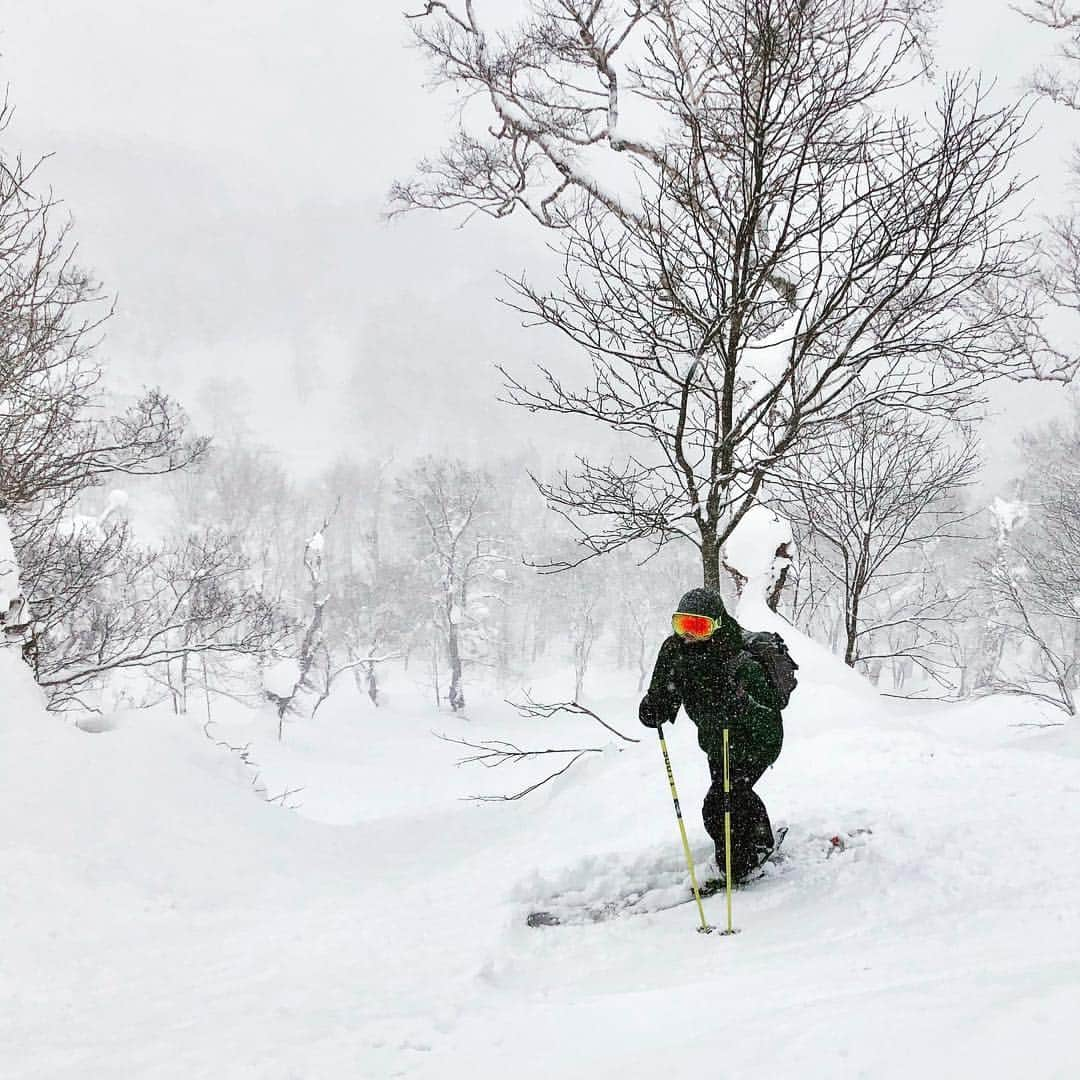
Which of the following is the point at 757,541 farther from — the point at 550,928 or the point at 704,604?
the point at 550,928

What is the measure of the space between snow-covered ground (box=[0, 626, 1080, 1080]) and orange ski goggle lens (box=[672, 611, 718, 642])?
1557 mm

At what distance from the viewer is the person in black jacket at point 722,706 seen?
459 cm

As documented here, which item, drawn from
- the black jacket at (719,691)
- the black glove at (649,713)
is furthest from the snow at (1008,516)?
the black glove at (649,713)

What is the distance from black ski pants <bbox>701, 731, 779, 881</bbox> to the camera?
468 cm

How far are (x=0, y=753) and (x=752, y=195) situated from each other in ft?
23.4

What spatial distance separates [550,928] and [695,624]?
6.33ft

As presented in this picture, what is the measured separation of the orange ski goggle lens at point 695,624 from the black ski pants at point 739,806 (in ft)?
2.12

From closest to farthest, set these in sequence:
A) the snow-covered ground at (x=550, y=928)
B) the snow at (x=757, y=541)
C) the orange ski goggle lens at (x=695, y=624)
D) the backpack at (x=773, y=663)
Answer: the snow-covered ground at (x=550, y=928) → the orange ski goggle lens at (x=695, y=624) → the backpack at (x=773, y=663) → the snow at (x=757, y=541)

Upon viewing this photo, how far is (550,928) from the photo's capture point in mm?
4496

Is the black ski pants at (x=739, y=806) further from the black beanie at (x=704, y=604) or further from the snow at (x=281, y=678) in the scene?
the snow at (x=281, y=678)

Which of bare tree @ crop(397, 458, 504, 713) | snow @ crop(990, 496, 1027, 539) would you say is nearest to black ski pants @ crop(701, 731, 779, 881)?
bare tree @ crop(397, 458, 504, 713)

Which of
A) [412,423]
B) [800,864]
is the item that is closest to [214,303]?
[412,423]

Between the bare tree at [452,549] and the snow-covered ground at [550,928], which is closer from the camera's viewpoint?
the snow-covered ground at [550,928]

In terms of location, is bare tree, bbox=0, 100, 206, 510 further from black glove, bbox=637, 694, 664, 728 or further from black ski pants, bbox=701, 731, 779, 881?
black ski pants, bbox=701, 731, 779, 881
